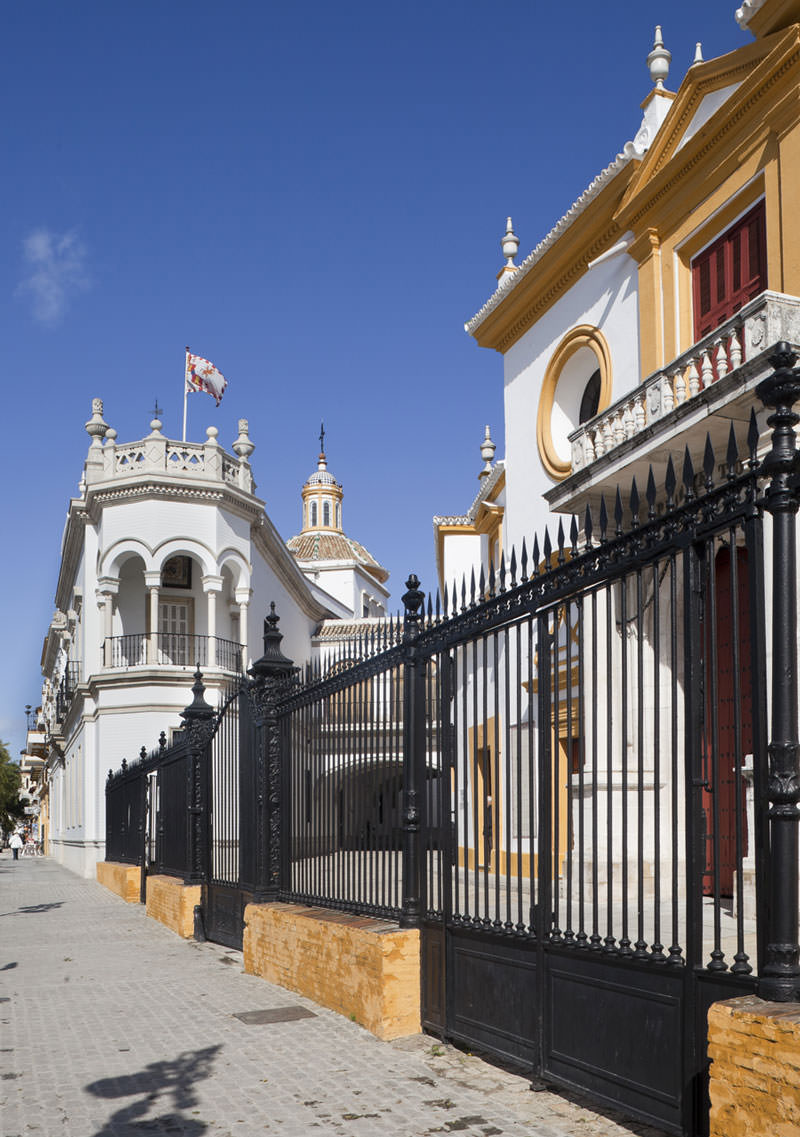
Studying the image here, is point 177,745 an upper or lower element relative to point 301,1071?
upper

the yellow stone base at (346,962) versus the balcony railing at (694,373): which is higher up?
the balcony railing at (694,373)

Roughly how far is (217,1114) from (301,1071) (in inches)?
35.3

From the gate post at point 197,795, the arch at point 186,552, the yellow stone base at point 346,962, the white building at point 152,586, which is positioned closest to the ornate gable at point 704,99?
the gate post at point 197,795

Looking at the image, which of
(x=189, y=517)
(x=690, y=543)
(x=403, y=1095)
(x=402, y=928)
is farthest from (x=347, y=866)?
(x=189, y=517)

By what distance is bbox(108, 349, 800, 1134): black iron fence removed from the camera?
450cm

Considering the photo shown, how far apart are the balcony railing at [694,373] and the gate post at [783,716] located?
5005 millimetres

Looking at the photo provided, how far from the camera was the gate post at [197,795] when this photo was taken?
44.8ft

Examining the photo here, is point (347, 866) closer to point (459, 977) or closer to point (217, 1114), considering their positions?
point (459, 977)

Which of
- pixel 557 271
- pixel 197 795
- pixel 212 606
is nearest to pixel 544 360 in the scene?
pixel 557 271

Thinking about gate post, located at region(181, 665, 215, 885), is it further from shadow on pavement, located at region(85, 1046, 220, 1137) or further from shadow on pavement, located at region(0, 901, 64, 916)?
shadow on pavement, located at region(85, 1046, 220, 1137)

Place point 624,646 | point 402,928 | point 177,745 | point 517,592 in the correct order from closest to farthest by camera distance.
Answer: point 624,646 < point 517,592 < point 402,928 < point 177,745

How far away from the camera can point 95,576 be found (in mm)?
32188

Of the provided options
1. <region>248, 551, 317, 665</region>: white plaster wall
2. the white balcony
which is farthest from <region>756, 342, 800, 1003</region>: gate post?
<region>248, 551, 317, 665</region>: white plaster wall

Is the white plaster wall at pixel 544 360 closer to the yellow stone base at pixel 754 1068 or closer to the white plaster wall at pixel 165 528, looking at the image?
the yellow stone base at pixel 754 1068
